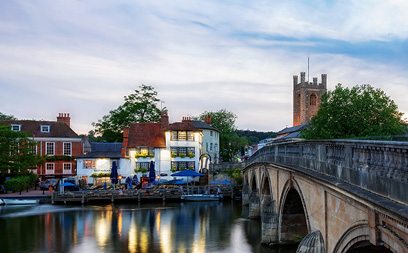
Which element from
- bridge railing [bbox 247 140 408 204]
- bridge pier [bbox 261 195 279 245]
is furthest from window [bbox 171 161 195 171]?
bridge railing [bbox 247 140 408 204]

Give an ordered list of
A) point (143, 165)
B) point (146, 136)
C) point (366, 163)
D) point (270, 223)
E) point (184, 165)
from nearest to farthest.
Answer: point (366, 163), point (270, 223), point (143, 165), point (184, 165), point (146, 136)

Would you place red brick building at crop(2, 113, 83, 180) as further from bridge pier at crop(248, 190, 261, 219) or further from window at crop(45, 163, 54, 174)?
bridge pier at crop(248, 190, 261, 219)

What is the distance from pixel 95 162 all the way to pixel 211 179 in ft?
56.9

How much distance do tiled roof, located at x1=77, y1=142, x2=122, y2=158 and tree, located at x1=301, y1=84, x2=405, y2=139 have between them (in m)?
33.4

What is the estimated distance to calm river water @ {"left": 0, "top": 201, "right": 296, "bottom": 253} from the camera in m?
24.7

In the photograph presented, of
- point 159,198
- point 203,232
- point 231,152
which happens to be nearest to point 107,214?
point 159,198

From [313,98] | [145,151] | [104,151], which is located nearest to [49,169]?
[104,151]

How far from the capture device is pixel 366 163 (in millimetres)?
8594

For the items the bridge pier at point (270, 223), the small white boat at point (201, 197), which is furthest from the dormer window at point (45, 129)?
the bridge pier at point (270, 223)

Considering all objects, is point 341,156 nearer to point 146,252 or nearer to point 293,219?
point 293,219

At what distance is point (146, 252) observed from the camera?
2325 centimetres

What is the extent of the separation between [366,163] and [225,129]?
251 ft

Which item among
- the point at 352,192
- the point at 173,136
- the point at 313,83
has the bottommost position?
the point at 352,192

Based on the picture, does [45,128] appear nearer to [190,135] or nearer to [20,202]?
[20,202]
